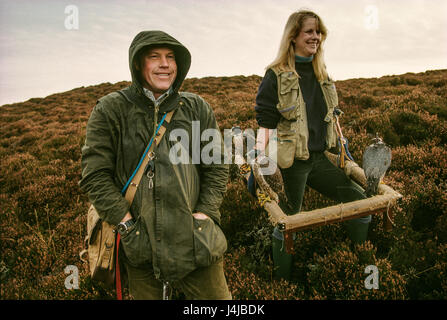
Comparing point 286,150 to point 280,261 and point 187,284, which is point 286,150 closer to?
point 280,261

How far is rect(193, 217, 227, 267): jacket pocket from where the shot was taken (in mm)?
1740

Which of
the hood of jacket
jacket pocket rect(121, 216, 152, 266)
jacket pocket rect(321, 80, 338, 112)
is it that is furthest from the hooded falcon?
jacket pocket rect(121, 216, 152, 266)

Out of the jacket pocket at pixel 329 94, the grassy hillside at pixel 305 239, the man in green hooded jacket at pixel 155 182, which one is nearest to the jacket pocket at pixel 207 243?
the man in green hooded jacket at pixel 155 182

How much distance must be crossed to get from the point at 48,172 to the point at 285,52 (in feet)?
22.3

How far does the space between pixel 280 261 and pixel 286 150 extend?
4.23 feet

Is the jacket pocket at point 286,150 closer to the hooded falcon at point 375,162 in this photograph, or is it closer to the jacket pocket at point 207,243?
the hooded falcon at point 375,162

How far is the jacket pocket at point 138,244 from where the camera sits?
5.45ft

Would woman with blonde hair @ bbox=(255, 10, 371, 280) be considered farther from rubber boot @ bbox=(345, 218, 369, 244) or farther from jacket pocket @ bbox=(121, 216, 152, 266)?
jacket pocket @ bbox=(121, 216, 152, 266)

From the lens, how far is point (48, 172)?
21.7 ft

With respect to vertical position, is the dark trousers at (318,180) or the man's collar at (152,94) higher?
the man's collar at (152,94)

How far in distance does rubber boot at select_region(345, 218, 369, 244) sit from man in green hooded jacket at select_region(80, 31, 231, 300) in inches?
68.8

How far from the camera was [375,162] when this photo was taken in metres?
2.12

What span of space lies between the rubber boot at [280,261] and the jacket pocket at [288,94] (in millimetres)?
1329
